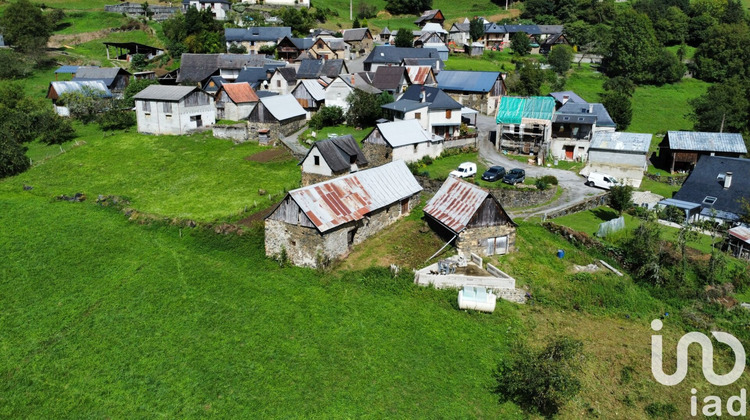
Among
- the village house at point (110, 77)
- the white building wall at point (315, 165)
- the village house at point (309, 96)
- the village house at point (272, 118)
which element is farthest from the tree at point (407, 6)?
the white building wall at point (315, 165)

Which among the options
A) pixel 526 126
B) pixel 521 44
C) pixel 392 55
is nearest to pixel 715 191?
pixel 526 126

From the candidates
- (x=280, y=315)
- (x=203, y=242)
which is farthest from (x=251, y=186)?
(x=280, y=315)

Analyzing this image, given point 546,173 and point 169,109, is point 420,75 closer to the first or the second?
point 546,173

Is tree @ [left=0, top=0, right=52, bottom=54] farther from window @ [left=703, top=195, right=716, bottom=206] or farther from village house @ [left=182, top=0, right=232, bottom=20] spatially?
window @ [left=703, top=195, right=716, bottom=206]

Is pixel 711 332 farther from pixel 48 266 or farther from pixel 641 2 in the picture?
pixel 641 2

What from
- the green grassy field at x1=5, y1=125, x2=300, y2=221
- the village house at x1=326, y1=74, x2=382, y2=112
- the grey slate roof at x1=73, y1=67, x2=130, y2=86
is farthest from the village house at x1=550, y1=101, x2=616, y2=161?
the grey slate roof at x1=73, y1=67, x2=130, y2=86

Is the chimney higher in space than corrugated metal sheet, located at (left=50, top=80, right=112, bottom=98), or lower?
lower
